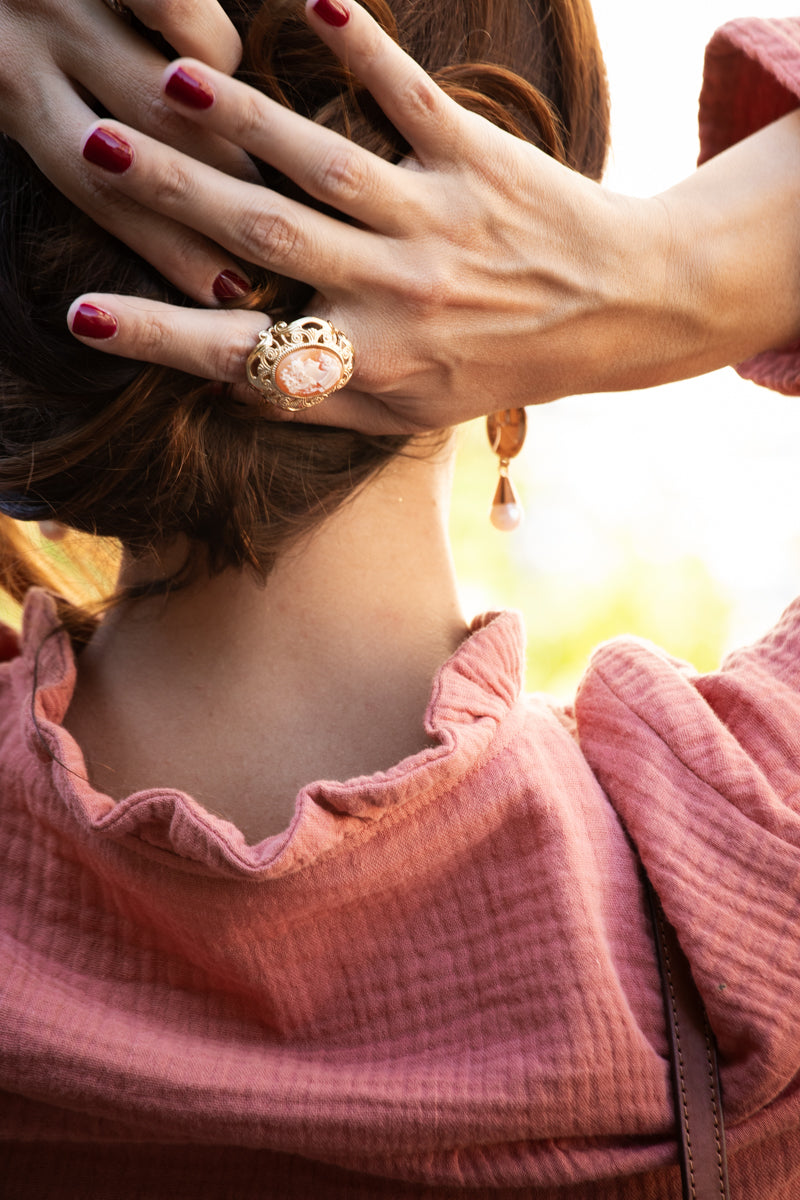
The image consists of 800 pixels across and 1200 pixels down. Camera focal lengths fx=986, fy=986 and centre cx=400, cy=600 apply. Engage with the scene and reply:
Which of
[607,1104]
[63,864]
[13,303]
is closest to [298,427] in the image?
[13,303]

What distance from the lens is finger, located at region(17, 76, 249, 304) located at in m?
0.74

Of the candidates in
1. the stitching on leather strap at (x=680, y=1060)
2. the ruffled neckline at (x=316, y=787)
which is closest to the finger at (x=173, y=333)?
the ruffled neckline at (x=316, y=787)

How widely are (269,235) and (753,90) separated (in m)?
0.63

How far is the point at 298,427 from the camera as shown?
2.90ft

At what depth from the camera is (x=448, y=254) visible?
0.83m

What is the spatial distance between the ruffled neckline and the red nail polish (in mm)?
363

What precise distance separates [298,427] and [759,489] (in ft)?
10.3

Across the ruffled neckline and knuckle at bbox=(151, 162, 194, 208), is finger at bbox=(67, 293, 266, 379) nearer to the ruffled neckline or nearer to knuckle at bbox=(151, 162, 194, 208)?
knuckle at bbox=(151, 162, 194, 208)

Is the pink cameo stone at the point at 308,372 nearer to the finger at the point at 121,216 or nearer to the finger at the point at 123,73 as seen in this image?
the finger at the point at 121,216

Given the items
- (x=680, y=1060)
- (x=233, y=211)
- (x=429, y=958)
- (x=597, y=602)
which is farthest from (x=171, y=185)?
(x=597, y=602)

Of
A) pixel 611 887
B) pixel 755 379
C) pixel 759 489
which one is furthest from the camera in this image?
pixel 759 489

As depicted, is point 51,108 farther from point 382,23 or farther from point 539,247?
point 539,247

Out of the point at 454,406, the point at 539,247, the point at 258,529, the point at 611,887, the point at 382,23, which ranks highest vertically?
the point at 382,23

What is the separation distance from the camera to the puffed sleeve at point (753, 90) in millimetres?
1000
